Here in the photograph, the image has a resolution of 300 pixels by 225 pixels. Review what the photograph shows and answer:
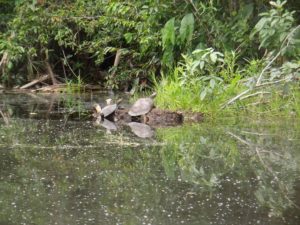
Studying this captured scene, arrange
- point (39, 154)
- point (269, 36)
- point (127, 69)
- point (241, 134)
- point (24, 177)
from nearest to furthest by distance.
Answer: point (24, 177) < point (39, 154) < point (241, 134) < point (269, 36) < point (127, 69)

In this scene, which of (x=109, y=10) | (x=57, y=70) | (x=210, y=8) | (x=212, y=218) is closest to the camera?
(x=212, y=218)

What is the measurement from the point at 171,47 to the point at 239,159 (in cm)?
363

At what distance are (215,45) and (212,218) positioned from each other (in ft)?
15.8

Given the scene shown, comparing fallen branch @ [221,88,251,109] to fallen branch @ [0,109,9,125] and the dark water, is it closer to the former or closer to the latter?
the dark water

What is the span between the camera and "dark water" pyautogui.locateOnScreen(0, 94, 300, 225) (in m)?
2.90

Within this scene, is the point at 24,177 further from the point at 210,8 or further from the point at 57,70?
the point at 57,70

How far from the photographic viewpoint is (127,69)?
9523 millimetres

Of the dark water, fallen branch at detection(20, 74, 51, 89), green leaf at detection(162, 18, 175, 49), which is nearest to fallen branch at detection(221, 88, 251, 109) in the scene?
the dark water

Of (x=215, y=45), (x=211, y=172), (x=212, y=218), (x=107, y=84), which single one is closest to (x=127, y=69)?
→ (x=107, y=84)

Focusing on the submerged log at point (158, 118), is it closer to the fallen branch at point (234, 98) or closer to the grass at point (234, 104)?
the grass at point (234, 104)

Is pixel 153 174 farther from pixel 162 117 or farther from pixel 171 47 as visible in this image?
pixel 171 47

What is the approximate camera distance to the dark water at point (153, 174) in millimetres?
2900

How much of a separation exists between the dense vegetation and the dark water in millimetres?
575

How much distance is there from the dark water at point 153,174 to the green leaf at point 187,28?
1.49 m
